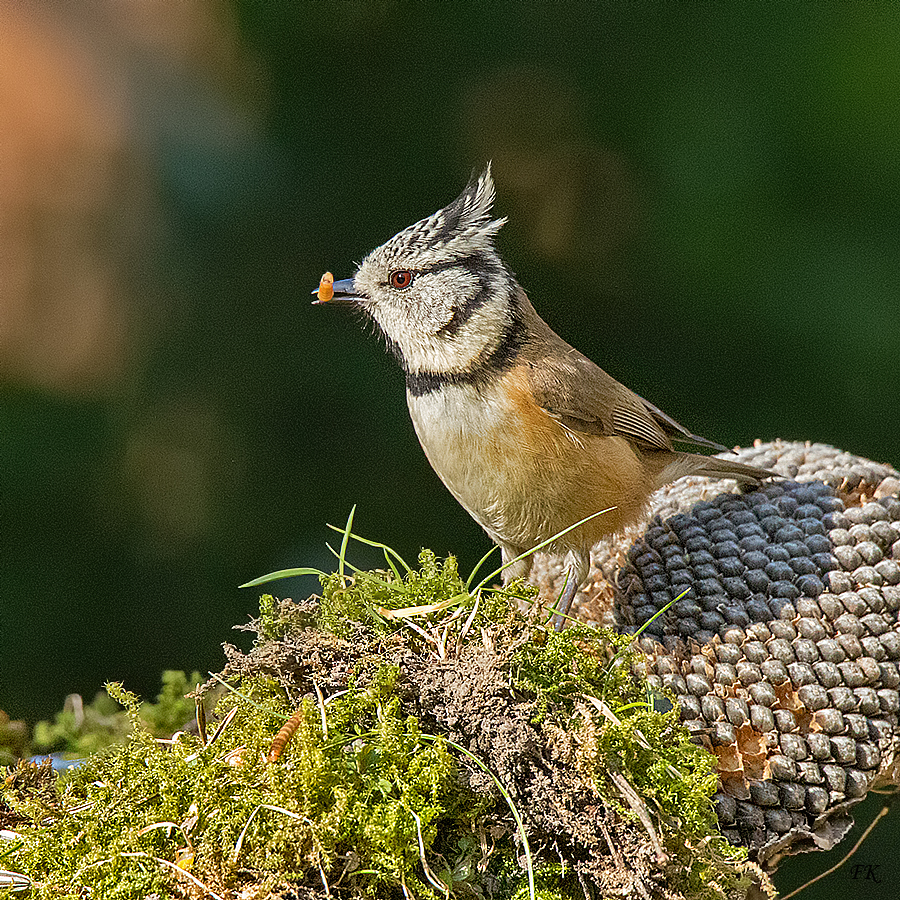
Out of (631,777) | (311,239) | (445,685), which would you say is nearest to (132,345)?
(311,239)

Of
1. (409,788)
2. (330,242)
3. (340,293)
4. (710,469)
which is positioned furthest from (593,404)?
(330,242)

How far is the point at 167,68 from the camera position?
61.4 inches

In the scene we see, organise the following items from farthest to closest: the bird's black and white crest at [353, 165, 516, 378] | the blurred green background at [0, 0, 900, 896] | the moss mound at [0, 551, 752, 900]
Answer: the blurred green background at [0, 0, 900, 896], the bird's black and white crest at [353, 165, 516, 378], the moss mound at [0, 551, 752, 900]

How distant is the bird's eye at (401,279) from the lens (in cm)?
104

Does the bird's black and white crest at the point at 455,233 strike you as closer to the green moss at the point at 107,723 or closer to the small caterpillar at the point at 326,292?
the small caterpillar at the point at 326,292

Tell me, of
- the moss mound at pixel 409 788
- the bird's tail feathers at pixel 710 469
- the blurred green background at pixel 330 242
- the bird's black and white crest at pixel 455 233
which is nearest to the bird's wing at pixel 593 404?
the bird's tail feathers at pixel 710 469

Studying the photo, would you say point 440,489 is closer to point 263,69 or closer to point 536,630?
point 263,69

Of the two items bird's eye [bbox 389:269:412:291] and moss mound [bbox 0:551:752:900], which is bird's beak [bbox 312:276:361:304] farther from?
moss mound [bbox 0:551:752:900]

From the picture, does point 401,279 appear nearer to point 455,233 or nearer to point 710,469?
point 455,233

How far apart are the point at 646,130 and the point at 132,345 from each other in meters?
0.94

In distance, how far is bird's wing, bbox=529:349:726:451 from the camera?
3.43 ft

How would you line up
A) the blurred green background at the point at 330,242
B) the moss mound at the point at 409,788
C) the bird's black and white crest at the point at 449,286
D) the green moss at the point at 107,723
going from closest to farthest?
the moss mound at the point at 409,788 → the bird's black and white crest at the point at 449,286 → the green moss at the point at 107,723 → the blurred green background at the point at 330,242

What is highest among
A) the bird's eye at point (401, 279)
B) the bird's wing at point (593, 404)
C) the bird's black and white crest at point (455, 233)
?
the bird's black and white crest at point (455, 233)

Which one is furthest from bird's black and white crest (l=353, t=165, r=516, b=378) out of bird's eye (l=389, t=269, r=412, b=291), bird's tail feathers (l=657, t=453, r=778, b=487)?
bird's tail feathers (l=657, t=453, r=778, b=487)
